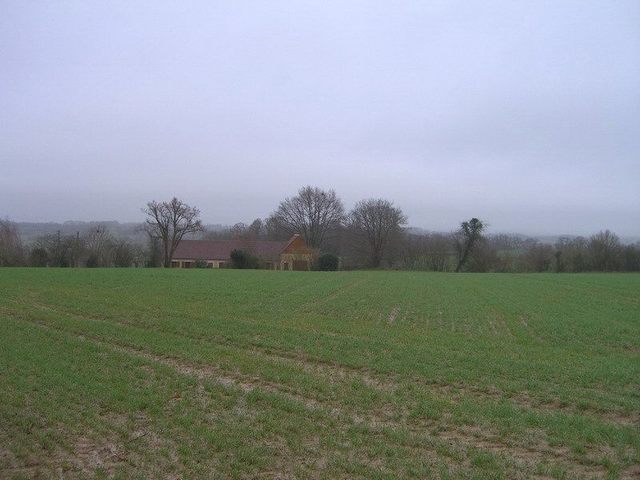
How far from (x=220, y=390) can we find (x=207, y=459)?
8.55ft

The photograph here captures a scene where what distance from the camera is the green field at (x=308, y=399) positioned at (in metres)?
5.07

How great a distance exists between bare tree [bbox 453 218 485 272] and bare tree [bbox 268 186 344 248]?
19.8 metres

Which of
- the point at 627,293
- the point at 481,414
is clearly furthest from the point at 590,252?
the point at 481,414

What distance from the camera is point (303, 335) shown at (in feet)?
42.6

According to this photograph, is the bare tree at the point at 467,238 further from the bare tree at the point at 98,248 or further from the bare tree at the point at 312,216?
the bare tree at the point at 98,248

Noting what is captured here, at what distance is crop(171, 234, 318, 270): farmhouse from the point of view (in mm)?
69125

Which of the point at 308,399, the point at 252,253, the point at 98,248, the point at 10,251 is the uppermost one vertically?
the point at 98,248

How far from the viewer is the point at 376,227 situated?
82875 mm

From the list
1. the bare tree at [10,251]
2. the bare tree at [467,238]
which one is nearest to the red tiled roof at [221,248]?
the bare tree at [10,251]

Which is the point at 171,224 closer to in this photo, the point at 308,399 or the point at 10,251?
the point at 10,251

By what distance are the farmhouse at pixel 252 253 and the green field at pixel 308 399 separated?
5318 cm

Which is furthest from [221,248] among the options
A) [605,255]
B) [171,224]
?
[605,255]

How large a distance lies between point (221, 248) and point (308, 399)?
6987cm

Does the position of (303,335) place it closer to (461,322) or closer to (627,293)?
(461,322)
